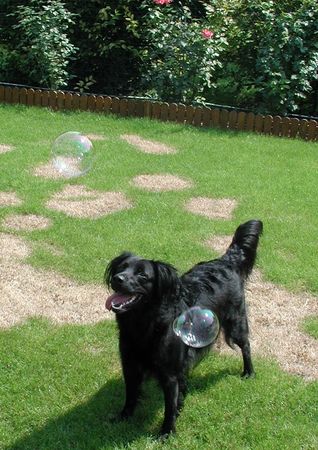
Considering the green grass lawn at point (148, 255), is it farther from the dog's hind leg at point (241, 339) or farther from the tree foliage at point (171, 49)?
the tree foliage at point (171, 49)

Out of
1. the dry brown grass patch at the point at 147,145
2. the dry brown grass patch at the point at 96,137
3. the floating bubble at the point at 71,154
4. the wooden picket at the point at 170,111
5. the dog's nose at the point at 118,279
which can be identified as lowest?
the dry brown grass patch at the point at 96,137

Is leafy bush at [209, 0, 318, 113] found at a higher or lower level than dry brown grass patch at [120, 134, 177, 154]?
higher

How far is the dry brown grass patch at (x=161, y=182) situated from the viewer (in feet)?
29.0

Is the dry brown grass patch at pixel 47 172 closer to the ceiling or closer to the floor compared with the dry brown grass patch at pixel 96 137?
closer to the floor

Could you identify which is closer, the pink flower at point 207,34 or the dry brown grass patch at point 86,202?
the dry brown grass patch at point 86,202

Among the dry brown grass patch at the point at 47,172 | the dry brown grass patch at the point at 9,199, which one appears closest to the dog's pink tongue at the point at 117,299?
the dry brown grass patch at the point at 9,199

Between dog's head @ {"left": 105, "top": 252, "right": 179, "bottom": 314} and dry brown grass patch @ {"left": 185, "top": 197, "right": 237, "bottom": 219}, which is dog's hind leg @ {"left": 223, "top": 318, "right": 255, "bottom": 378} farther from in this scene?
dry brown grass patch @ {"left": 185, "top": 197, "right": 237, "bottom": 219}

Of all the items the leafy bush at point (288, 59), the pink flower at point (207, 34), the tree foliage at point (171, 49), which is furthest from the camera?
the pink flower at point (207, 34)

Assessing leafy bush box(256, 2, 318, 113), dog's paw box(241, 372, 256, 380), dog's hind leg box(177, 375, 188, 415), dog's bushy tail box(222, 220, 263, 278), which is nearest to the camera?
dog's hind leg box(177, 375, 188, 415)

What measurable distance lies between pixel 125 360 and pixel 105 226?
11.1 ft

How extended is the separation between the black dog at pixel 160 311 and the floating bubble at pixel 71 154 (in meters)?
2.94

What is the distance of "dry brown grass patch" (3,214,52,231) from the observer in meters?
7.38

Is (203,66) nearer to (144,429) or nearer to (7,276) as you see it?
(7,276)

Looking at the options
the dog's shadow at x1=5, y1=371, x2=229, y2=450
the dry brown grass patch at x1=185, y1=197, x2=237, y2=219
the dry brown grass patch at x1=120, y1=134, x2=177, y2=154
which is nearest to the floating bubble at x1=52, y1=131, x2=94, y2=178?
the dry brown grass patch at x1=185, y1=197, x2=237, y2=219
